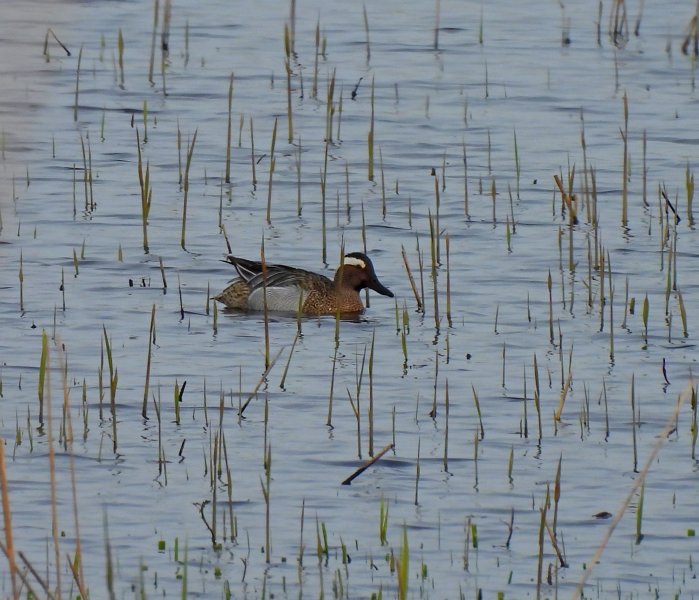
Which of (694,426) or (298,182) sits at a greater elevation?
(298,182)

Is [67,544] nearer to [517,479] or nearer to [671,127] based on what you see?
[517,479]

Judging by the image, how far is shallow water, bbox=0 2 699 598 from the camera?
5.50 metres

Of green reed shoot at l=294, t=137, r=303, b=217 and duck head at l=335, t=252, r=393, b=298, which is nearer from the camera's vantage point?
duck head at l=335, t=252, r=393, b=298

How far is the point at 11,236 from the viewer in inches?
435

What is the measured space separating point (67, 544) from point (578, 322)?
4.54 meters

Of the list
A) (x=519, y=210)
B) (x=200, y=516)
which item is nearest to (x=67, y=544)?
(x=200, y=516)

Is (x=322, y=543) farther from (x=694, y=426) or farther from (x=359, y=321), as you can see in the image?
(x=359, y=321)

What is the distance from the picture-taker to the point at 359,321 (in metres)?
10.1

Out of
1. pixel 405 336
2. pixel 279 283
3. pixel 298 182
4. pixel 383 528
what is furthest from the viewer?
pixel 298 182

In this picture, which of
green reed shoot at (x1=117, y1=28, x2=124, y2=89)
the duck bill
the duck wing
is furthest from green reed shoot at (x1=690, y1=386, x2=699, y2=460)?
green reed shoot at (x1=117, y1=28, x2=124, y2=89)

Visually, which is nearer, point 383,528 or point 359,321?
point 383,528

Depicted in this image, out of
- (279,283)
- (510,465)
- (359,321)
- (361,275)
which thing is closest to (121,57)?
(279,283)

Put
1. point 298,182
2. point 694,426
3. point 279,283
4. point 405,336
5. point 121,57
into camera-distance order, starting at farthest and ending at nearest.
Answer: point 121,57
point 298,182
point 279,283
point 405,336
point 694,426

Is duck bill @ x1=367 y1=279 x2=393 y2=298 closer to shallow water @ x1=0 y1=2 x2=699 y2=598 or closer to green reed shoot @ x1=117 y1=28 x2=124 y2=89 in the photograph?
shallow water @ x1=0 y1=2 x2=699 y2=598
